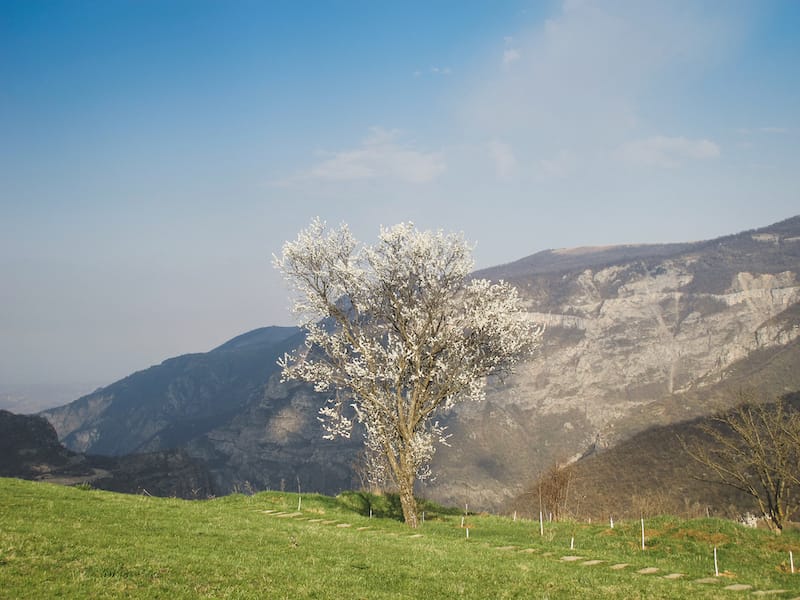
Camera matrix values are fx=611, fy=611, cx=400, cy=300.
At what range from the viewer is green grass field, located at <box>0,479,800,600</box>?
13.9m

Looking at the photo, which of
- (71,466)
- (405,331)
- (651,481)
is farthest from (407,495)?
(71,466)

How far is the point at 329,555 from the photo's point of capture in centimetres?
1897

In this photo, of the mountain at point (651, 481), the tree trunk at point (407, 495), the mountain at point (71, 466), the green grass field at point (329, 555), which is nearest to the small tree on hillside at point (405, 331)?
the tree trunk at point (407, 495)

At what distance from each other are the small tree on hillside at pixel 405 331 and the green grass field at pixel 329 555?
5283 mm

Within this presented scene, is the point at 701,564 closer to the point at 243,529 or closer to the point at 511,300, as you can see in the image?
the point at 511,300

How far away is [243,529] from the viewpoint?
22938mm

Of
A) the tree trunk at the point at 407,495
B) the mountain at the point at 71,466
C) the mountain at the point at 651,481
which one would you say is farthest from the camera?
the mountain at the point at 71,466

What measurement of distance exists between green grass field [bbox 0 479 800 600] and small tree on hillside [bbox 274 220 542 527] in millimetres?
5283

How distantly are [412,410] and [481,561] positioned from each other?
12.7 meters

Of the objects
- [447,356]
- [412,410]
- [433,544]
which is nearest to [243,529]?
[433,544]

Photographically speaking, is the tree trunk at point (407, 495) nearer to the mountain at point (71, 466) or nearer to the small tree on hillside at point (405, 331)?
the small tree on hillside at point (405, 331)

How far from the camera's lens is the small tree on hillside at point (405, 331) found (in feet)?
105

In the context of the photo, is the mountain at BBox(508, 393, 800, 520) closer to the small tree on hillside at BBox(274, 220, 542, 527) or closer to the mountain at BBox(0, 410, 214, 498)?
the small tree on hillside at BBox(274, 220, 542, 527)

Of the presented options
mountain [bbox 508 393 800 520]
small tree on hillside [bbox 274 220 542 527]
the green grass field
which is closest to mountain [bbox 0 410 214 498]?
mountain [bbox 508 393 800 520]
